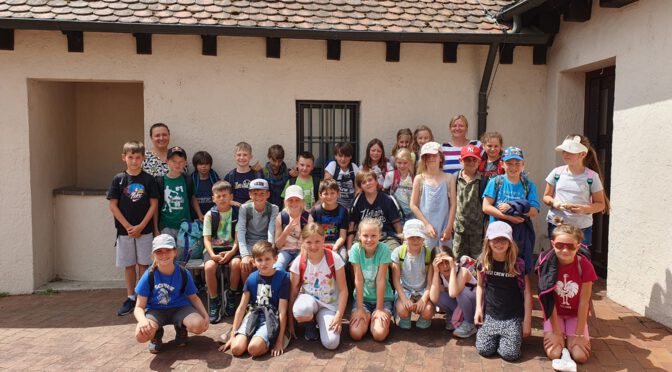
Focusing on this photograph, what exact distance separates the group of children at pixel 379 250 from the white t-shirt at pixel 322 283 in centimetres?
1

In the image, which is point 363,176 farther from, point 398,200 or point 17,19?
point 17,19

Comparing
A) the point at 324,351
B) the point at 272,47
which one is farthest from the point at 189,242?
the point at 272,47

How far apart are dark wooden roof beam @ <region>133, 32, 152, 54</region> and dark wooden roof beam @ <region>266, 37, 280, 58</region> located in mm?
1407

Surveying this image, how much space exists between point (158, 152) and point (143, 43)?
136cm

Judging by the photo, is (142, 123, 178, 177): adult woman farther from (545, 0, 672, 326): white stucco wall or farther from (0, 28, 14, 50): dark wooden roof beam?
(545, 0, 672, 326): white stucco wall

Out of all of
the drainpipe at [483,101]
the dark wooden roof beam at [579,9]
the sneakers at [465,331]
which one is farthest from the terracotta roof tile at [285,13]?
the sneakers at [465,331]

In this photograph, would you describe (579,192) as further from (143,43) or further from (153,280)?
(143,43)

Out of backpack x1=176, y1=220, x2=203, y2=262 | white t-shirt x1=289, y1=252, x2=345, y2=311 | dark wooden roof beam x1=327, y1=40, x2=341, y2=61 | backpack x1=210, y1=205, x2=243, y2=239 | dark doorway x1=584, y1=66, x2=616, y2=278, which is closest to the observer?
white t-shirt x1=289, y1=252, x2=345, y2=311

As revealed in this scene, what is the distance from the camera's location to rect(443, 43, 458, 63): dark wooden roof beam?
22.6 feet

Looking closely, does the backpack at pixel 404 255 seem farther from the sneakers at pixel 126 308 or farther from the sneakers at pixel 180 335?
the sneakers at pixel 126 308

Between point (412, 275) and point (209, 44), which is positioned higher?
point (209, 44)

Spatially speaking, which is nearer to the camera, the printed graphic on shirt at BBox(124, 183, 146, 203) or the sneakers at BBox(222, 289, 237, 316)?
the sneakers at BBox(222, 289, 237, 316)

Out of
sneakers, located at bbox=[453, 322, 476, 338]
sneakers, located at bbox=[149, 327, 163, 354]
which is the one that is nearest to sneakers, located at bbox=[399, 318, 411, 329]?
sneakers, located at bbox=[453, 322, 476, 338]

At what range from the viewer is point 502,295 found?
4441 millimetres
